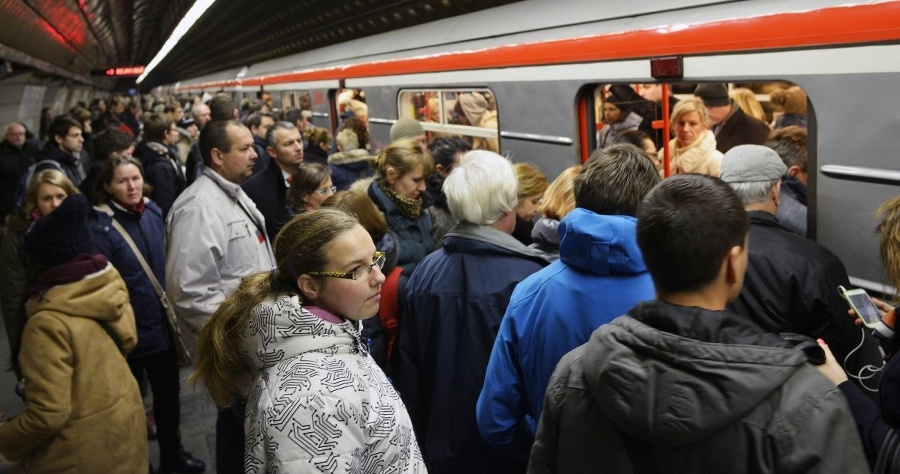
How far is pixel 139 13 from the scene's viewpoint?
17906 mm

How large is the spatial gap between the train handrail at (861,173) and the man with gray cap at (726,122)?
6.20ft

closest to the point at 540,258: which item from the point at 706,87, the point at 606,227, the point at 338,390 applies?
the point at 606,227

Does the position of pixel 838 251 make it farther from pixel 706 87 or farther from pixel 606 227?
pixel 706 87

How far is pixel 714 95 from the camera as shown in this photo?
504cm

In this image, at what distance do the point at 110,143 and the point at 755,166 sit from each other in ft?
15.1

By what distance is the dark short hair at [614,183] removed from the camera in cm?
227

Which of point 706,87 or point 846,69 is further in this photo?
point 706,87

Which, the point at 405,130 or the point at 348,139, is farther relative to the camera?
the point at 348,139


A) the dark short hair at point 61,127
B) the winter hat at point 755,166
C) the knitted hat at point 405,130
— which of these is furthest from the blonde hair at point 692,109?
the dark short hair at point 61,127

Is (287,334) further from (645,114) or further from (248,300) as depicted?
(645,114)

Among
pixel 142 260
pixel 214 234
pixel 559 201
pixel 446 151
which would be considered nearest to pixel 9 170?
pixel 142 260

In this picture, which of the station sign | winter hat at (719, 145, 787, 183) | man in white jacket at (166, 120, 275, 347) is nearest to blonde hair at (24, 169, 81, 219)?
man in white jacket at (166, 120, 275, 347)

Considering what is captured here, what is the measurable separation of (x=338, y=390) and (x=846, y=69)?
238 centimetres

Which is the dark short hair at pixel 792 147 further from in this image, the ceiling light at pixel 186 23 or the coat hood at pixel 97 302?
the ceiling light at pixel 186 23
